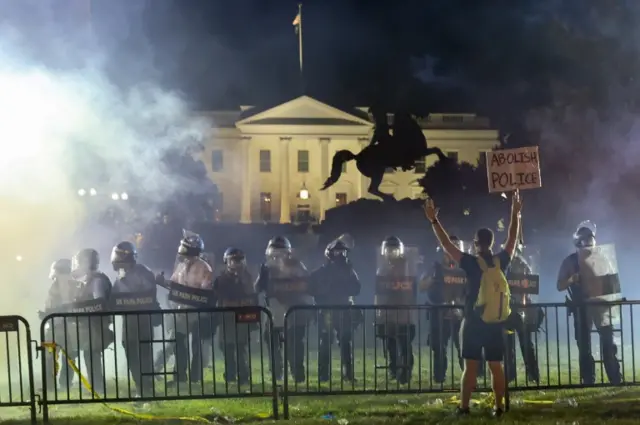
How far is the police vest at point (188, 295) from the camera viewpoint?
8414mm

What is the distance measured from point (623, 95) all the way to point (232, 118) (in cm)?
3143

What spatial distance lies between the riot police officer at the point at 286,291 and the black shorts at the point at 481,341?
9.60 ft

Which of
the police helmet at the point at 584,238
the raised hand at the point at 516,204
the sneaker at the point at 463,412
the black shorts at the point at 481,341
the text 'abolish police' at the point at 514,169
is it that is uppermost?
the text 'abolish police' at the point at 514,169

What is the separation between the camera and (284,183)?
4409 cm

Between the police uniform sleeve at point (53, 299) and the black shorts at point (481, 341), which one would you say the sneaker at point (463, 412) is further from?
the police uniform sleeve at point (53, 299)

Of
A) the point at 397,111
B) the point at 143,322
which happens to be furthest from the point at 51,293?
the point at 397,111

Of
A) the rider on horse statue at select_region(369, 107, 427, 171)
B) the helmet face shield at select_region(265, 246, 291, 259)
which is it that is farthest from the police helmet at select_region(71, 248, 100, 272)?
the rider on horse statue at select_region(369, 107, 427, 171)

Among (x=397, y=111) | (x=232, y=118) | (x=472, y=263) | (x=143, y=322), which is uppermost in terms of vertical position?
(x=232, y=118)

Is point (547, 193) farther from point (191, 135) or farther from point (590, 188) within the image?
point (191, 135)

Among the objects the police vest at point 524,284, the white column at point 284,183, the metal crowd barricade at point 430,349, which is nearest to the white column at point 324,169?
the white column at point 284,183

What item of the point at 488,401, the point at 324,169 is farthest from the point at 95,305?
the point at 324,169

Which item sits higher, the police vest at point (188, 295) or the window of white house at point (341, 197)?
the window of white house at point (341, 197)

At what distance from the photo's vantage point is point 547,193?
685 inches

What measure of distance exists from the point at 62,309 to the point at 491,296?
17.8 feet
